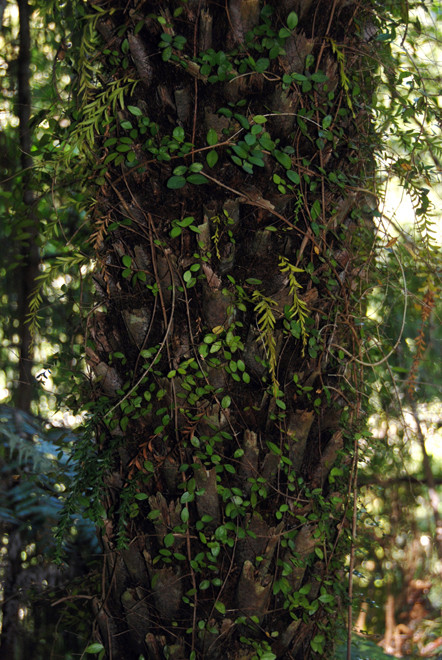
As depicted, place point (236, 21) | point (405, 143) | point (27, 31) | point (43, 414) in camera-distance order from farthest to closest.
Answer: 1. point (43, 414)
2. point (27, 31)
3. point (405, 143)
4. point (236, 21)

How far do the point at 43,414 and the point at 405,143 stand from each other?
1.87m

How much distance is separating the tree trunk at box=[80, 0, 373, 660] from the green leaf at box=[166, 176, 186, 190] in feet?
0.05

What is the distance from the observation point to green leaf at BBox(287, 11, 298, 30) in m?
1.08

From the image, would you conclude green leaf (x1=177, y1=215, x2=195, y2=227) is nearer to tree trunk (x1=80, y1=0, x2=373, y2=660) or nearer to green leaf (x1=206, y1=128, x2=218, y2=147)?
tree trunk (x1=80, y1=0, x2=373, y2=660)

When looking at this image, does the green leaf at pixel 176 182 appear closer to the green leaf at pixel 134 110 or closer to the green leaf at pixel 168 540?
the green leaf at pixel 134 110

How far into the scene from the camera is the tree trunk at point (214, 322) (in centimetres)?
111

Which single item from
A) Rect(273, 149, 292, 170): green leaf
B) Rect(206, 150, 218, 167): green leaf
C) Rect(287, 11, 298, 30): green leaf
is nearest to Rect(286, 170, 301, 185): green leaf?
Rect(273, 149, 292, 170): green leaf

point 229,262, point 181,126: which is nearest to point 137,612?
point 229,262

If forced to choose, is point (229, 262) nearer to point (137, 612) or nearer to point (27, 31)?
point (137, 612)

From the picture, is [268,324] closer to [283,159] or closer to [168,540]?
[283,159]

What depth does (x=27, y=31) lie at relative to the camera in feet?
6.75

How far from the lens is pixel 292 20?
1.09 meters

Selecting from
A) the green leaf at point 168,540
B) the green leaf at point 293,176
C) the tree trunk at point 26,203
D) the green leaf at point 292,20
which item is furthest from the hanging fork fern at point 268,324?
the tree trunk at point 26,203

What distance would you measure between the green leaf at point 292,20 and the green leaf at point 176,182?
1.20 feet
